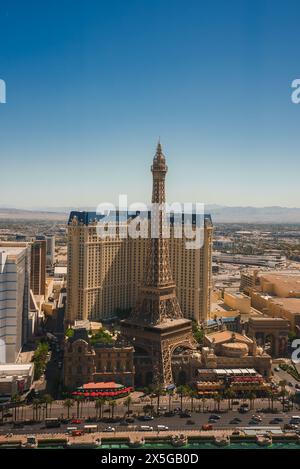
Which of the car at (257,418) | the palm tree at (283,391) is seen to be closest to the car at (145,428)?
the car at (257,418)

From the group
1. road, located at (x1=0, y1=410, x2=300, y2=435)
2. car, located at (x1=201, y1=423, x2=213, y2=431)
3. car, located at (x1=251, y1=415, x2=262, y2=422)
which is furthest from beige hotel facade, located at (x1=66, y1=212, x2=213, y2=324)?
car, located at (x1=201, y1=423, x2=213, y2=431)

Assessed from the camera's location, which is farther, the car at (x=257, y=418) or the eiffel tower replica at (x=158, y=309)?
the eiffel tower replica at (x=158, y=309)

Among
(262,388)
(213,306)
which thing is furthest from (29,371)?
(213,306)

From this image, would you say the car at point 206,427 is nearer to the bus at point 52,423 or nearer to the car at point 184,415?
the car at point 184,415

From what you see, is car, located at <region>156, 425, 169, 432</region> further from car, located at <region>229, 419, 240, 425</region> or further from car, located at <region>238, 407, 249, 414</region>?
car, located at <region>238, 407, 249, 414</region>

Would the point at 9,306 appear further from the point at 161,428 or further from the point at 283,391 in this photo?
the point at 283,391

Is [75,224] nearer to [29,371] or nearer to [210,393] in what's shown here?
[29,371]

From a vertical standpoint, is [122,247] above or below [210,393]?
above

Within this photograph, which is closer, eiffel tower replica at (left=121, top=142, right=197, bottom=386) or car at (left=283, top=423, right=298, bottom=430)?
car at (left=283, top=423, right=298, bottom=430)
